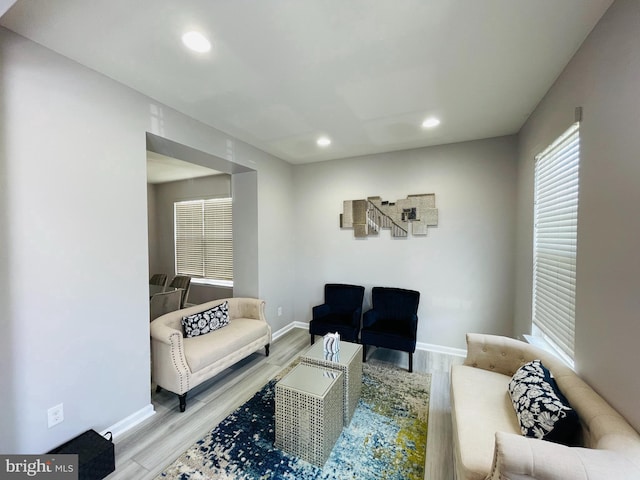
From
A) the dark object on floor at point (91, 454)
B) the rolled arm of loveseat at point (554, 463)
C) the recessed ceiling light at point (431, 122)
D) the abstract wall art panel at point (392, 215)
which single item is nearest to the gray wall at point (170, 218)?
the abstract wall art panel at point (392, 215)

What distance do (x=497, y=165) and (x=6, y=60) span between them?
14.5 ft

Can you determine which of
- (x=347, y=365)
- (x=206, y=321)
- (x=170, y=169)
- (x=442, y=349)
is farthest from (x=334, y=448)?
(x=170, y=169)

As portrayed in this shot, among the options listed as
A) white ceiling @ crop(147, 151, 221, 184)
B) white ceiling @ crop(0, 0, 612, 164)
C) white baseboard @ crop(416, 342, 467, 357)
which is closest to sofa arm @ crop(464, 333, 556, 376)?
white baseboard @ crop(416, 342, 467, 357)

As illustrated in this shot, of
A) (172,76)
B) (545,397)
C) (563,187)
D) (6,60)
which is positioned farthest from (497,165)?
(6,60)

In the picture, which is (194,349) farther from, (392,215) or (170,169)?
(170,169)

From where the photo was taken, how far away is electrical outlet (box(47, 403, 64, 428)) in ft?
5.58

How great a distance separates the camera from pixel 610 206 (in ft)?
4.24

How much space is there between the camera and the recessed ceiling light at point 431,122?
2688 millimetres

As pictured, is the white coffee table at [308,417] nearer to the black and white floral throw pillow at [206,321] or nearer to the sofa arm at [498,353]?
the sofa arm at [498,353]

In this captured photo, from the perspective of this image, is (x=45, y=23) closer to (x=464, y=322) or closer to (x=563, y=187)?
(x=563, y=187)

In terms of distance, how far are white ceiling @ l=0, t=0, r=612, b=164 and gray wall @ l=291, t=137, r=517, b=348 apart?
76cm

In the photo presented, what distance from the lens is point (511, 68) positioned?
1.85 m

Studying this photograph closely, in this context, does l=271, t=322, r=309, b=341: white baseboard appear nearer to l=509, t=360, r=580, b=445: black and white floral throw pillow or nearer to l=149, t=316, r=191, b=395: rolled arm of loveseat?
l=149, t=316, r=191, b=395: rolled arm of loveseat

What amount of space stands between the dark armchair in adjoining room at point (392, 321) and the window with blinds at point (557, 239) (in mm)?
1215
